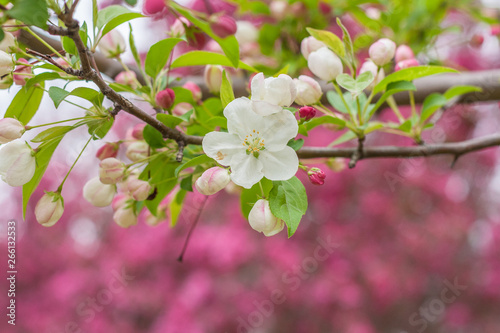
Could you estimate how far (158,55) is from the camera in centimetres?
61

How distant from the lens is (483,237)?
266 centimetres

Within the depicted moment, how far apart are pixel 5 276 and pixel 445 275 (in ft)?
8.67

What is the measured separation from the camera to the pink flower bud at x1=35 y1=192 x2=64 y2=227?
0.61 meters

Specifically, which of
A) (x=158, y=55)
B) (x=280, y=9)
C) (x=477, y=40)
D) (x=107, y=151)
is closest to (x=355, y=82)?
(x=158, y=55)

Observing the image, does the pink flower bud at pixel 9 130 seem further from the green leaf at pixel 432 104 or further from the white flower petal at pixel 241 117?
the green leaf at pixel 432 104

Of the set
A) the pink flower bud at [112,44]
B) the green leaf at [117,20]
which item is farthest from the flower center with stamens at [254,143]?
the pink flower bud at [112,44]

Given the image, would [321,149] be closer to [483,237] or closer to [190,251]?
[190,251]

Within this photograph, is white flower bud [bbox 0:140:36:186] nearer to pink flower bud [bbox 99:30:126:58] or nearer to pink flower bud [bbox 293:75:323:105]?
pink flower bud [bbox 99:30:126:58]

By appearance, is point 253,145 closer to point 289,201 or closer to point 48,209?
point 289,201

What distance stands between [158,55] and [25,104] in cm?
20

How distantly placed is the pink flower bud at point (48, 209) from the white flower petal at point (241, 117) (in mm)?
284

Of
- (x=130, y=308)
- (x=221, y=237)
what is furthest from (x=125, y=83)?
(x=130, y=308)

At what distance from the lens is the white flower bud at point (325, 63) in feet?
2.15

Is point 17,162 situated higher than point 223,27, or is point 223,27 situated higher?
point 223,27
